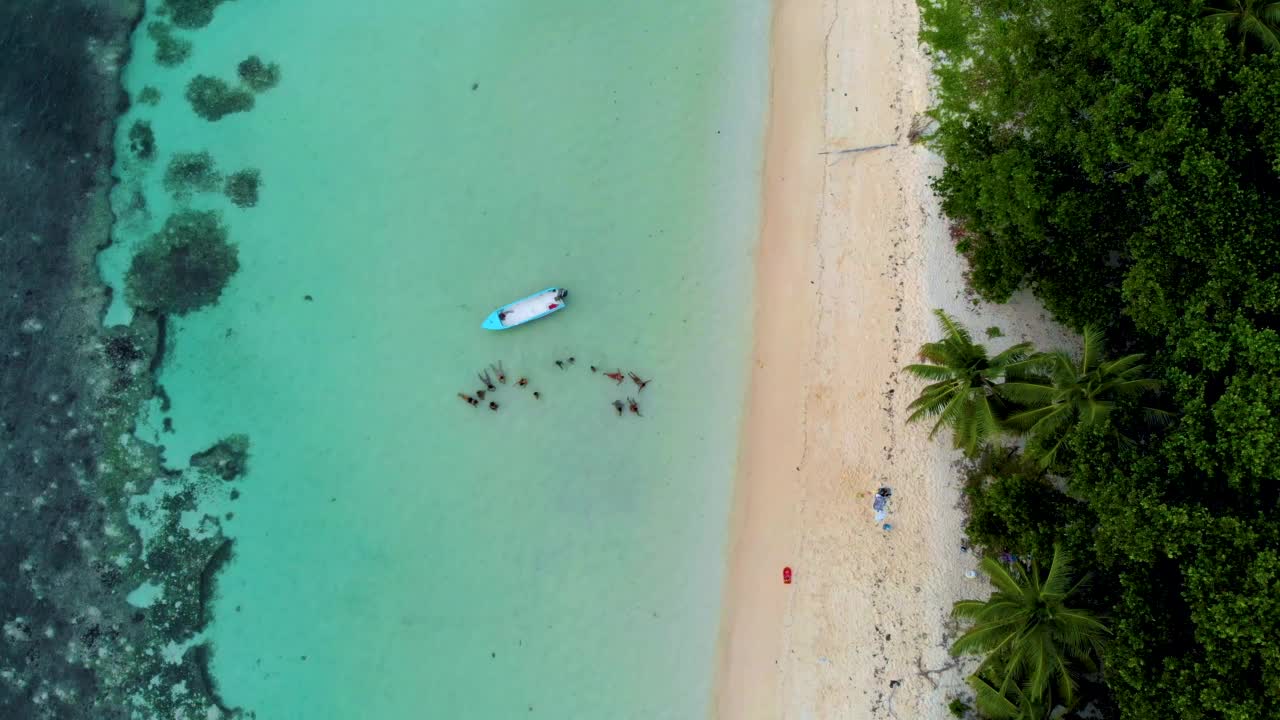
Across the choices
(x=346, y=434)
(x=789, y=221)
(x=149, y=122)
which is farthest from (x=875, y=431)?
(x=149, y=122)

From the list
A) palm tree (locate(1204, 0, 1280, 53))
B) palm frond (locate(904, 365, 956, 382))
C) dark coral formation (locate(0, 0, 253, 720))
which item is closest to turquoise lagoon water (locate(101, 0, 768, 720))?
dark coral formation (locate(0, 0, 253, 720))

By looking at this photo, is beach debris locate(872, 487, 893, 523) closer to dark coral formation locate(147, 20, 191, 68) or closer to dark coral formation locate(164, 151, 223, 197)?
dark coral formation locate(164, 151, 223, 197)

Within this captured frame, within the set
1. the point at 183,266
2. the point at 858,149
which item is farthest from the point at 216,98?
the point at 858,149

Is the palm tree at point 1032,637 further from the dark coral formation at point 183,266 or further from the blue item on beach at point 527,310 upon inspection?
the dark coral formation at point 183,266

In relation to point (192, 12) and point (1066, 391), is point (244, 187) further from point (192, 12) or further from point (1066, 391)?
point (1066, 391)

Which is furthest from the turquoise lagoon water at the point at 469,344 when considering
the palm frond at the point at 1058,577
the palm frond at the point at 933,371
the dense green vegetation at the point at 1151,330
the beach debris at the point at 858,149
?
the palm frond at the point at 1058,577
